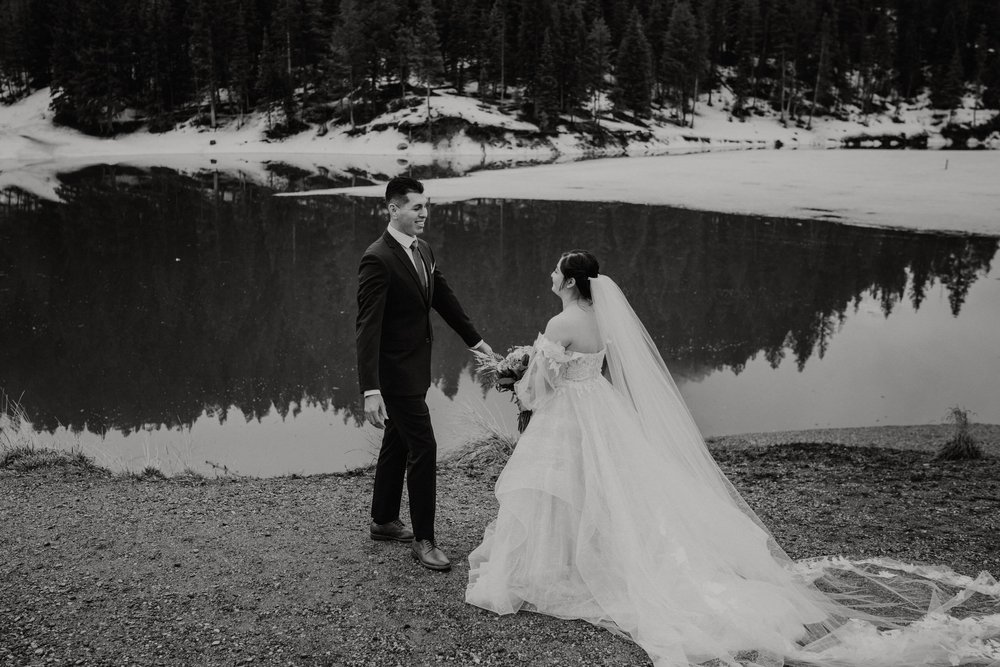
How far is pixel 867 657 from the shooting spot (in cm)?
344

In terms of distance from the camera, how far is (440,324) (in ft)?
42.7

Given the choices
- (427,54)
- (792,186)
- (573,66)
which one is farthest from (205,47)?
(792,186)

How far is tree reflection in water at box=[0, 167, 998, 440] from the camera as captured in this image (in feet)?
32.8

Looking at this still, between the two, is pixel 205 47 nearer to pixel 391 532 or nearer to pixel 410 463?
pixel 391 532

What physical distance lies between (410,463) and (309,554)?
933mm

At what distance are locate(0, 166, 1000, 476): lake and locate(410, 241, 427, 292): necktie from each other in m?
3.72

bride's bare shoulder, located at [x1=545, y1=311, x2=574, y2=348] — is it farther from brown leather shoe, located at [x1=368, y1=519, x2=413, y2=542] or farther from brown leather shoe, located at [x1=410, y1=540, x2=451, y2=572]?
brown leather shoe, located at [x1=368, y1=519, x2=413, y2=542]

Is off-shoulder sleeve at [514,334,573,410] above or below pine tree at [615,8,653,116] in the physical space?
below

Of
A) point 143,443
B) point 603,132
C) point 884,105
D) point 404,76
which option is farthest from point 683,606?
point 884,105

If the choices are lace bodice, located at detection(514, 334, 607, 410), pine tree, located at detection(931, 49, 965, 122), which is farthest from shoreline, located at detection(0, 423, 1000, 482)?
pine tree, located at detection(931, 49, 965, 122)

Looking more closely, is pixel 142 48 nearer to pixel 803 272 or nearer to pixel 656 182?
pixel 656 182

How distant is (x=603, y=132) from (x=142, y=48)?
4041 centimetres

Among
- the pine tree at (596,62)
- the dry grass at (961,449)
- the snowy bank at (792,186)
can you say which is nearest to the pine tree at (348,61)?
the pine tree at (596,62)

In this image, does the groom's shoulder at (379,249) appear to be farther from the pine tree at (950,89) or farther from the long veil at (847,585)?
the pine tree at (950,89)
